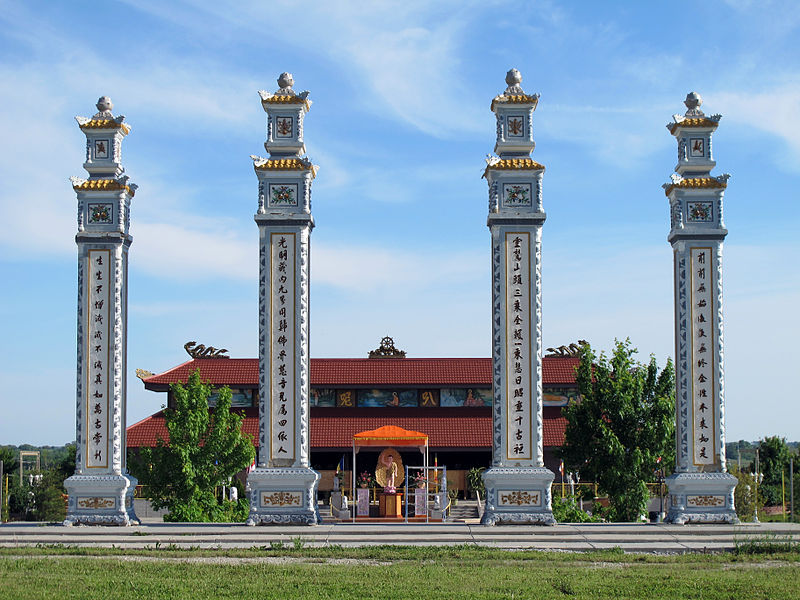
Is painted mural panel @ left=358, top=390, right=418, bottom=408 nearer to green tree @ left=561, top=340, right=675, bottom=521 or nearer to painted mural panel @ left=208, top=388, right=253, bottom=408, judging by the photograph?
painted mural panel @ left=208, top=388, right=253, bottom=408

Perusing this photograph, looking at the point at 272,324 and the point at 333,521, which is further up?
the point at 272,324

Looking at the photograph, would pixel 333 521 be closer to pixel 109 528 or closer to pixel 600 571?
pixel 109 528

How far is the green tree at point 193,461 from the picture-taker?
883 inches

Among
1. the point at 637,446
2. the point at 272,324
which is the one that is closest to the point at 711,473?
the point at 637,446

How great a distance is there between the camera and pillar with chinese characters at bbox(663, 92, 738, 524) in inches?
701

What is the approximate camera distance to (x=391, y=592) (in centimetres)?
1138

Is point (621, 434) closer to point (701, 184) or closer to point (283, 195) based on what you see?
point (701, 184)

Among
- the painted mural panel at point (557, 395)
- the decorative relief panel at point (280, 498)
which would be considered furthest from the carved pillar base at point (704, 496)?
the painted mural panel at point (557, 395)

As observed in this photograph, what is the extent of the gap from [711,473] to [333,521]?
23.2 feet

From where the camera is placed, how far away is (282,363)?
18.0 meters

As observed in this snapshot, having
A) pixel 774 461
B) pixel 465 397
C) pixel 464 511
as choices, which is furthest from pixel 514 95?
pixel 774 461

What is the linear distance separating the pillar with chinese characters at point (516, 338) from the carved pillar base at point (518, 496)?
2cm

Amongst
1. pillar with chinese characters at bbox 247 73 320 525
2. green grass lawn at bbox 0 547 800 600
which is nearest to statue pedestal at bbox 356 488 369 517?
pillar with chinese characters at bbox 247 73 320 525

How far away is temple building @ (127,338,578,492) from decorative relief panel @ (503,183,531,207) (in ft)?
53.5
